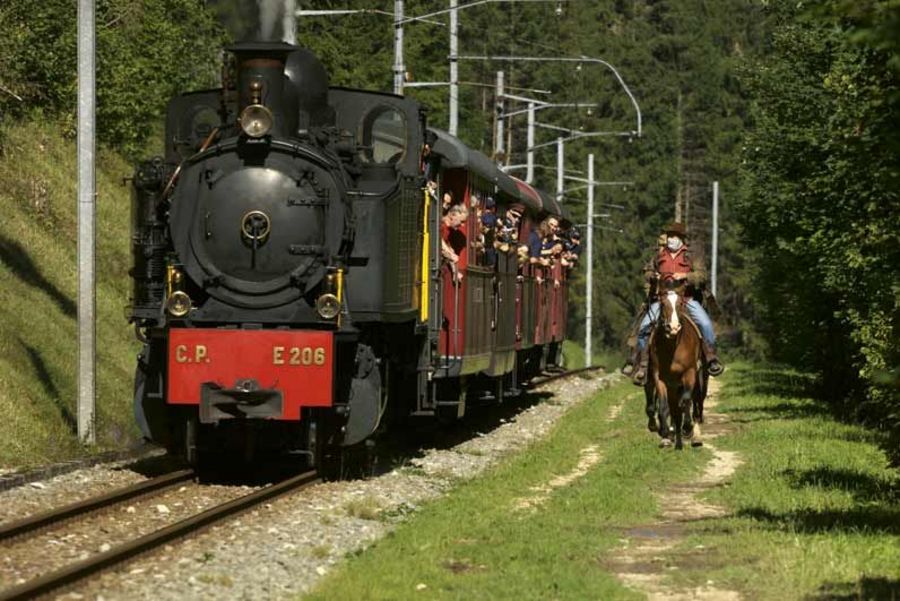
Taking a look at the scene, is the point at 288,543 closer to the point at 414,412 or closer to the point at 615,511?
the point at 615,511

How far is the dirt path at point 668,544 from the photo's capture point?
10992 mm

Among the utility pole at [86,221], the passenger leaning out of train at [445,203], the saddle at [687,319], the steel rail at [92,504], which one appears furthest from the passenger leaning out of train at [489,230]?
the steel rail at [92,504]

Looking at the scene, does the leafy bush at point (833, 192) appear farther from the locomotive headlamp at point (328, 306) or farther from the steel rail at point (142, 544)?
the steel rail at point (142, 544)

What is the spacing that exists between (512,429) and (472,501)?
36.0 feet

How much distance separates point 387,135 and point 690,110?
3620 inches

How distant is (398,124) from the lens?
59.5 feet

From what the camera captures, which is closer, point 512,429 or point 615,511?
point 615,511

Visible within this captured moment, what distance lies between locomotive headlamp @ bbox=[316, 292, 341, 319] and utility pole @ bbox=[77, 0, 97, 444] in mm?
4562

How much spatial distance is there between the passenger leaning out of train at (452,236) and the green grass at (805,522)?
13.5 feet

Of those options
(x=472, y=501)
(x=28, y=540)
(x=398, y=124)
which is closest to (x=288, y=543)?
(x=28, y=540)

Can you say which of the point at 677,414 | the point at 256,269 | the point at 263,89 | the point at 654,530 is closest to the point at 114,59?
the point at 677,414

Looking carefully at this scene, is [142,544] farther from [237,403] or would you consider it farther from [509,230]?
[509,230]

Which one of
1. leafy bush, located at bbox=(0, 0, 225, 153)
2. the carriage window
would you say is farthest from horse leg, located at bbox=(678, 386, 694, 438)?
leafy bush, located at bbox=(0, 0, 225, 153)

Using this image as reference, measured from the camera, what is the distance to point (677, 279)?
1836cm
